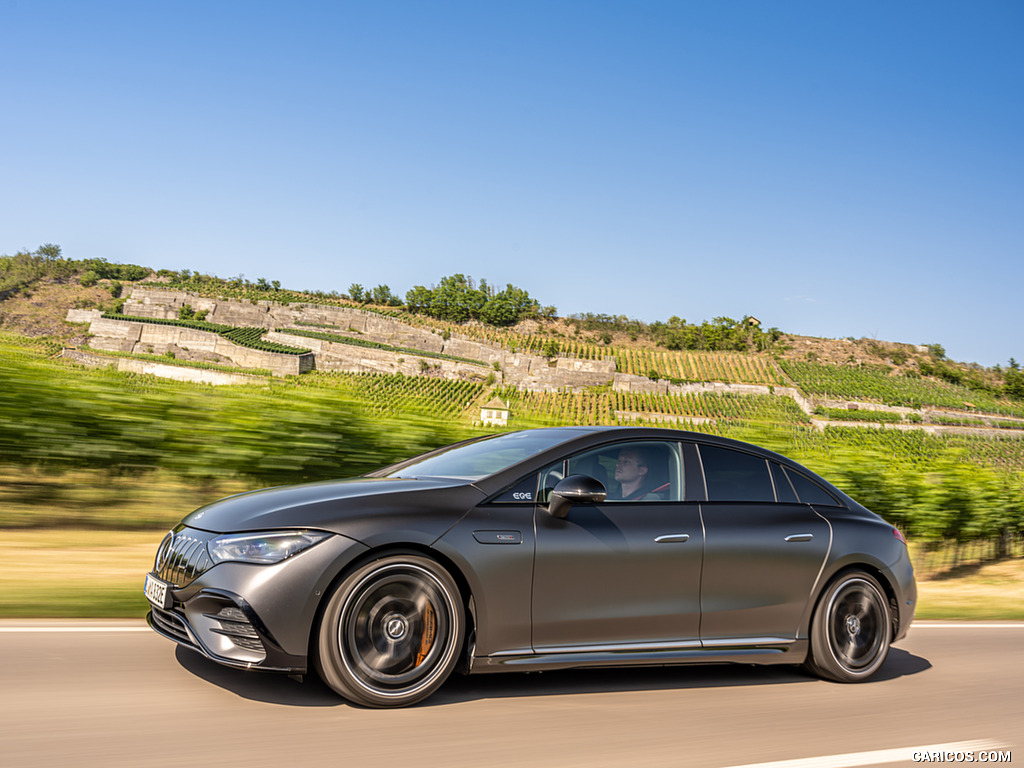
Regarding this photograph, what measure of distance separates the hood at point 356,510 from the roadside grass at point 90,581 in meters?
2.03

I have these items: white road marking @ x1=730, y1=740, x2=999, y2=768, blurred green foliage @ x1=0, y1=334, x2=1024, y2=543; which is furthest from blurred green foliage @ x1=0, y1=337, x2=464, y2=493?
white road marking @ x1=730, y1=740, x2=999, y2=768

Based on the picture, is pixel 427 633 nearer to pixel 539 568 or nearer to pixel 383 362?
pixel 539 568

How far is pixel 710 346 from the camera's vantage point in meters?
176

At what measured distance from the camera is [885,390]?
107 meters

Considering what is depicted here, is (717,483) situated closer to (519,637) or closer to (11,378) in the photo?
(519,637)

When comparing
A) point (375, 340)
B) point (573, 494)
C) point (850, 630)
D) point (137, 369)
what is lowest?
point (850, 630)

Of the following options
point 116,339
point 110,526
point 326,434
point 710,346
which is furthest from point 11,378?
point 710,346

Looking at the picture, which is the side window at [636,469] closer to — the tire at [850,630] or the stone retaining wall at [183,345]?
the tire at [850,630]

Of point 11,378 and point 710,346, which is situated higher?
point 710,346

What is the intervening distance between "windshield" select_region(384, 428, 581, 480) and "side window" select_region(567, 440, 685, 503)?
0.23 m

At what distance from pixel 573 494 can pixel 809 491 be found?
6.61 ft

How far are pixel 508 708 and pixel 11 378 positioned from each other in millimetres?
6584

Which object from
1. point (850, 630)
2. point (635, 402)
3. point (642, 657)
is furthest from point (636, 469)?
point (635, 402)

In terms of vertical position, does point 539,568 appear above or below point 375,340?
below
